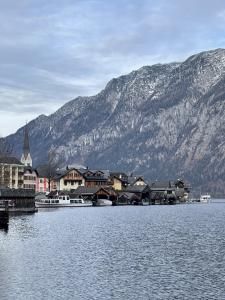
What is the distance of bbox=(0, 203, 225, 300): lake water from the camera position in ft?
173

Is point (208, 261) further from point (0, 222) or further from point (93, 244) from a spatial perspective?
point (0, 222)

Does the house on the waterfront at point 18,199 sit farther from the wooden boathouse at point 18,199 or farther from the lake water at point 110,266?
the lake water at point 110,266

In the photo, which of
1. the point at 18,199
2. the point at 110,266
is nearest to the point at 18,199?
the point at 18,199

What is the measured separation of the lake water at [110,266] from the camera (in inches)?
2074

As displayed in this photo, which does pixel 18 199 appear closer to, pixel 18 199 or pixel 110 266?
pixel 18 199

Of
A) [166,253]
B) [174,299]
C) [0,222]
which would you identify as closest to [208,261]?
[166,253]

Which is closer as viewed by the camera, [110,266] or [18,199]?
[110,266]

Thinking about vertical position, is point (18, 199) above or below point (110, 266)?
above

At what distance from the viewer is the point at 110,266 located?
66.4m

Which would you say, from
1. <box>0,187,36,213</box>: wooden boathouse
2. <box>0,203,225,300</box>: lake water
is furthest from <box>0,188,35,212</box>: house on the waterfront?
<box>0,203,225,300</box>: lake water

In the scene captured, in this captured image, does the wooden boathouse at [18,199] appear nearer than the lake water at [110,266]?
No

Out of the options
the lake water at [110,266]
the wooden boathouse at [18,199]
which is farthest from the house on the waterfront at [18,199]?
the lake water at [110,266]

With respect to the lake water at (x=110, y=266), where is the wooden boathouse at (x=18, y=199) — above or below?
above

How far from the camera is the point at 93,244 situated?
88000 mm
